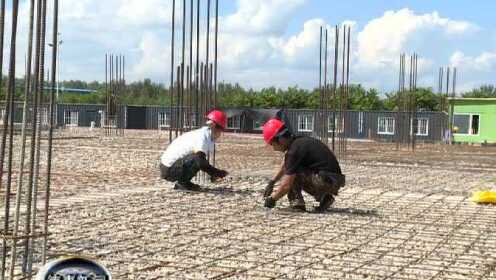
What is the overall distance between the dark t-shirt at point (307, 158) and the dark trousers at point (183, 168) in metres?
1.60

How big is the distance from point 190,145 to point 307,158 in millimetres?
1836

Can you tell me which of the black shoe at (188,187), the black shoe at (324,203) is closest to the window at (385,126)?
the black shoe at (188,187)

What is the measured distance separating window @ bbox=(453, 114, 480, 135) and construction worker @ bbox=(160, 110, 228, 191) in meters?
26.2

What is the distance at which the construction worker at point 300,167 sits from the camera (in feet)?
22.2

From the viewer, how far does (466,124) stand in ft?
107

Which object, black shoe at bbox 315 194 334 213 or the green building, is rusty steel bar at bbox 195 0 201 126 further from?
the green building

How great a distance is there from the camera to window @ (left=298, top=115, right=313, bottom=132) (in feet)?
129

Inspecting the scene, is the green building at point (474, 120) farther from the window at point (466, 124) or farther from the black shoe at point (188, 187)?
the black shoe at point (188, 187)

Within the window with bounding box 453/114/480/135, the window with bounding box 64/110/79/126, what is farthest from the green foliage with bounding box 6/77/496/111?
the window with bounding box 453/114/480/135

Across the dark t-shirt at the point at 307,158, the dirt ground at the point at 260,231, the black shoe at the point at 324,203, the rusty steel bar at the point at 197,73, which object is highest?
the rusty steel bar at the point at 197,73

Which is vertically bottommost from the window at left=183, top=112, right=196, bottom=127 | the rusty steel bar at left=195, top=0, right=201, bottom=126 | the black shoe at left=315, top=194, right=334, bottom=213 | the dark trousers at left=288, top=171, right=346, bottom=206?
the black shoe at left=315, top=194, right=334, bottom=213

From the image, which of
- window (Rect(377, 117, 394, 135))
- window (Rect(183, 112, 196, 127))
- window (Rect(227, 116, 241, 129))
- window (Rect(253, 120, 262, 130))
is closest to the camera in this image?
window (Rect(183, 112, 196, 127))

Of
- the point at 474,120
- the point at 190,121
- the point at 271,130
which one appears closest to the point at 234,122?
the point at 474,120

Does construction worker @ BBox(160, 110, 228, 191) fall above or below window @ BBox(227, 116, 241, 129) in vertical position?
below
